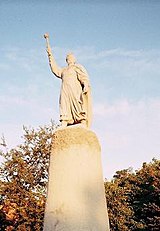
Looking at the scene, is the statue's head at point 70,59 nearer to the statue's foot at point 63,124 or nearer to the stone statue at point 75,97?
the stone statue at point 75,97

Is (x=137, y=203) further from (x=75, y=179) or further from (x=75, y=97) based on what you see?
(x=75, y=179)

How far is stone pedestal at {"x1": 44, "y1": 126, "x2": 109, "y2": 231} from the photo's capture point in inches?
274

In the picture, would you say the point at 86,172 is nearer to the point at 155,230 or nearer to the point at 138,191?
the point at 155,230

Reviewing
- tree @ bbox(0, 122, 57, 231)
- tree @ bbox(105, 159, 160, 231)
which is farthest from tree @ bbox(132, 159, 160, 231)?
tree @ bbox(0, 122, 57, 231)

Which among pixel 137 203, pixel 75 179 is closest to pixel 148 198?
pixel 137 203

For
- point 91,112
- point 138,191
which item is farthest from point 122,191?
point 91,112

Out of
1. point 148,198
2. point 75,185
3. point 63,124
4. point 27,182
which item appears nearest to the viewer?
point 75,185

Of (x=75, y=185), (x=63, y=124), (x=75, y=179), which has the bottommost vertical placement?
(x=75, y=185)

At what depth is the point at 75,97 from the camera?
8.09 m

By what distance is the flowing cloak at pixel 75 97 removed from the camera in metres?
8.02

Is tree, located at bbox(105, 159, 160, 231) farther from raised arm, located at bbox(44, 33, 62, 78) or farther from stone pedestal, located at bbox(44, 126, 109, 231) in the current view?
stone pedestal, located at bbox(44, 126, 109, 231)

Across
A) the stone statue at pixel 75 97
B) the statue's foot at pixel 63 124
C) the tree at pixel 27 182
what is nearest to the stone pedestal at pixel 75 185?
the statue's foot at pixel 63 124

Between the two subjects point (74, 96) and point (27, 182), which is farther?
point (27, 182)

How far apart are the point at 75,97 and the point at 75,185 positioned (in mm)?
1894
